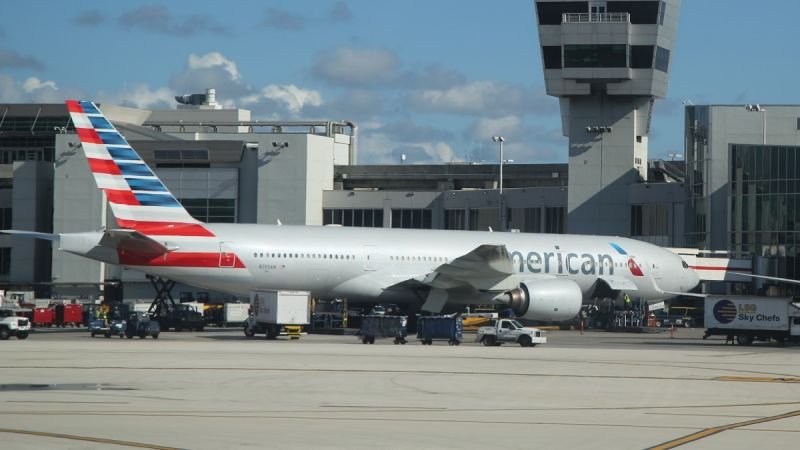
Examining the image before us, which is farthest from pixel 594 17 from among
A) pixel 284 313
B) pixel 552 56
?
pixel 284 313

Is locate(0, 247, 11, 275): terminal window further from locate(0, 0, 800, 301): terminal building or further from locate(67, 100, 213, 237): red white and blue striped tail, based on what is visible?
locate(67, 100, 213, 237): red white and blue striped tail

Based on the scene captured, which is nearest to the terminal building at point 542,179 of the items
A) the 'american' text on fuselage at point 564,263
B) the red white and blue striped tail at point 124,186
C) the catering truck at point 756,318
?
the 'american' text on fuselage at point 564,263

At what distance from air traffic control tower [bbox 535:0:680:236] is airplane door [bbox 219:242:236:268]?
35.1 m

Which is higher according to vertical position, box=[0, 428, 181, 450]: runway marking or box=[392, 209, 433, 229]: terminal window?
box=[392, 209, 433, 229]: terminal window

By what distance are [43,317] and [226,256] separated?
14.1 m

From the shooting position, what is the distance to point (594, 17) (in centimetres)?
7462

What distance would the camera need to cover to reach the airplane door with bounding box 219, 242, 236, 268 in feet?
156

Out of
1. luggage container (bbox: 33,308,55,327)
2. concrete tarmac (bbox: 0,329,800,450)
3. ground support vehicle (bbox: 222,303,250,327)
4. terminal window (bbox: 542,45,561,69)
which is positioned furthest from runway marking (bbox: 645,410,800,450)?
terminal window (bbox: 542,45,561,69)

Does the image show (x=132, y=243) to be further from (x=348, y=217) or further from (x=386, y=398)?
(x=348, y=217)

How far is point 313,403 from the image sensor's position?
21406 millimetres

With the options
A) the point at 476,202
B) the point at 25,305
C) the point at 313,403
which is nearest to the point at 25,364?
the point at 313,403

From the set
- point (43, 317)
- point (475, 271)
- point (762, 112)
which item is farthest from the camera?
point (762, 112)

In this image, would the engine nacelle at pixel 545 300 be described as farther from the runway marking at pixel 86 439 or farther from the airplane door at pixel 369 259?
the runway marking at pixel 86 439

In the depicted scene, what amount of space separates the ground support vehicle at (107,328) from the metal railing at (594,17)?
130 ft
